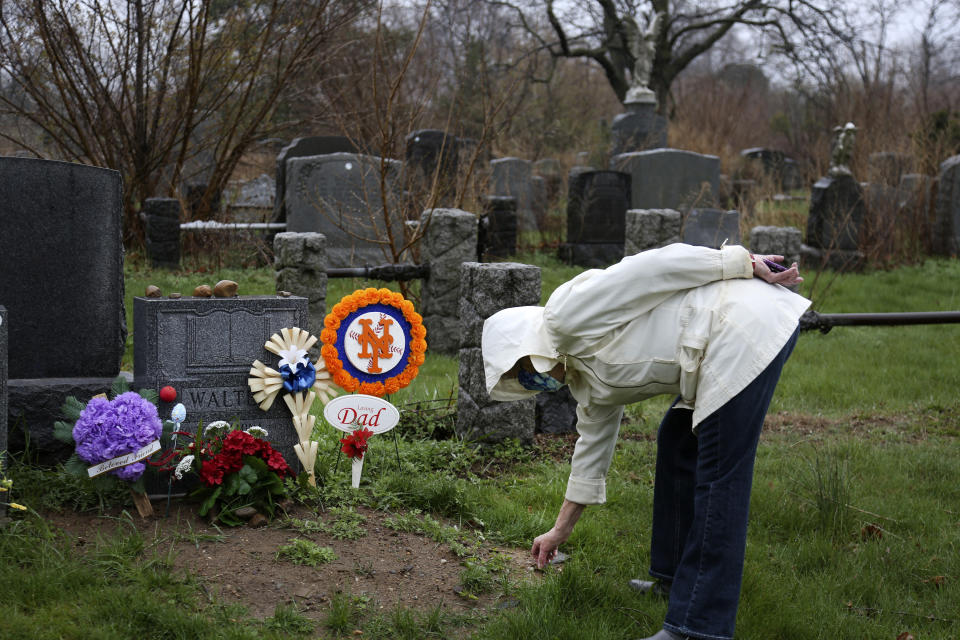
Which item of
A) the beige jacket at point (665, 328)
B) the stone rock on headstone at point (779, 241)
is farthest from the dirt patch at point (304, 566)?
the stone rock on headstone at point (779, 241)

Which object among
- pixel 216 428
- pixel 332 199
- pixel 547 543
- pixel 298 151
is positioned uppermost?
pixel 298 151

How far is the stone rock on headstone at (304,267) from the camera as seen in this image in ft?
22.8

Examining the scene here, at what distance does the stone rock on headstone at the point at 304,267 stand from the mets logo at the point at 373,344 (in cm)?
263

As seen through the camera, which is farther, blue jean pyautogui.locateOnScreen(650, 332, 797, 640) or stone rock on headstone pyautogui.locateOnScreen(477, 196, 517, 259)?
stone rock on headstone pyautogui.locateOnScreen(477, 196, 517, 259)

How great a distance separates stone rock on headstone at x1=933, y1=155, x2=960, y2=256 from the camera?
44.4ft

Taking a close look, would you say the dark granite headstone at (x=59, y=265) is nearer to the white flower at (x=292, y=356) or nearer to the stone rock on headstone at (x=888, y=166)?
the white flower at (x=292, y=356)

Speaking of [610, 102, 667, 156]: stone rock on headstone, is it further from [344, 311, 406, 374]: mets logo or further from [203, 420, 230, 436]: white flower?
[203, 420, 230, 436]: white flower

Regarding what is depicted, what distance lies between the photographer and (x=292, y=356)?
14.0ft

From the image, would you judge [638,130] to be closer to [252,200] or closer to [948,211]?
[948,211]

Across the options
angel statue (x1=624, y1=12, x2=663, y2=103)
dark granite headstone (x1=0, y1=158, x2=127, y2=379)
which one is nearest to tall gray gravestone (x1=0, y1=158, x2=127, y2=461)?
dark granite headstone (x1=0, y1=158, x2=127, y2=379)

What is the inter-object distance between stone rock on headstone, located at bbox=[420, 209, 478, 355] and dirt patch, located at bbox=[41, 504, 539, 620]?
4.02 metres

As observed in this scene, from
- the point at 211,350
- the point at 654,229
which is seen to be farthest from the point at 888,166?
the point at 211,350

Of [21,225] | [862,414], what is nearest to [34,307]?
[21,225]

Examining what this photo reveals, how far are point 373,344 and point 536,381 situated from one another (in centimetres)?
170
